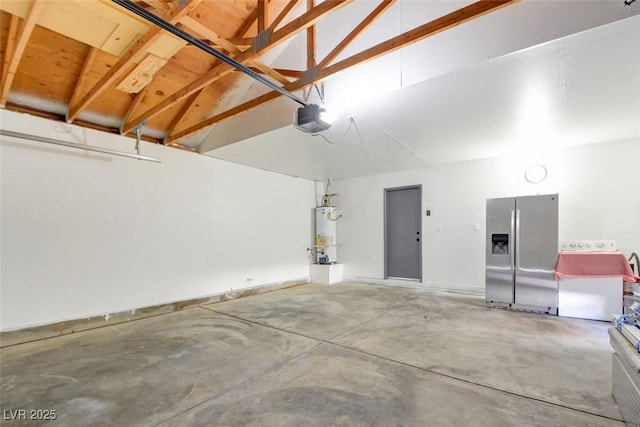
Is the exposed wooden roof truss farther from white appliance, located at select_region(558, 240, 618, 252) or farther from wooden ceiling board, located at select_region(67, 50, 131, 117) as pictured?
white appliance, located at select_region(558, 240, 618, 252)

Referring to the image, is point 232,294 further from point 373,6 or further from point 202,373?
point 373,6

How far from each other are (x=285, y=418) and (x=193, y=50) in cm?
405

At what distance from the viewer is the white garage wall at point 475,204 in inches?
159

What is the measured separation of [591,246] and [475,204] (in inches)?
67.9

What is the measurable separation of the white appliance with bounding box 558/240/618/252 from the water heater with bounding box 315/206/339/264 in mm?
4352

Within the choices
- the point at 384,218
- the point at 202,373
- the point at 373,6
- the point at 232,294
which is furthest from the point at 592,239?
the point at 232,294

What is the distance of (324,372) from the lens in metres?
2.33

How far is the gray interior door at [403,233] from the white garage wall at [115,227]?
274 cm

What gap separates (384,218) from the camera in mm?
6359

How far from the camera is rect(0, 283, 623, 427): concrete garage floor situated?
71.2 inches

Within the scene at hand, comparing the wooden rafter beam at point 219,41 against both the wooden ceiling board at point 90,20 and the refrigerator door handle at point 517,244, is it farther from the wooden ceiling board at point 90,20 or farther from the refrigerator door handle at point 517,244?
the refrigerator door handle at point 517,244

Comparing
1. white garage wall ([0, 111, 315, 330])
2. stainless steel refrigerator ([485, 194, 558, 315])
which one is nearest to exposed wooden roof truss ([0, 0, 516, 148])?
white garage wall ([0, 111, 315, 330])

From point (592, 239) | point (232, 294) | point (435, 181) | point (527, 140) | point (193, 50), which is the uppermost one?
point (193, 50)

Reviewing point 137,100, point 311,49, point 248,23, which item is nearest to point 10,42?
point 137,100
